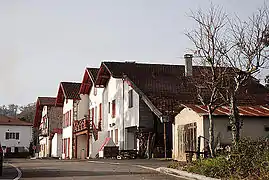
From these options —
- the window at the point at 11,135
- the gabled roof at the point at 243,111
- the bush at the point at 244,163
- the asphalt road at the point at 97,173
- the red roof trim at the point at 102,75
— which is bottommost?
the asphalt road at the point at 97,173

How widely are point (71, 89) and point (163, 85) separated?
783 inches

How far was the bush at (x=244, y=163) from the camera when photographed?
14617mm

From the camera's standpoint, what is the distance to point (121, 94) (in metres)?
42.0

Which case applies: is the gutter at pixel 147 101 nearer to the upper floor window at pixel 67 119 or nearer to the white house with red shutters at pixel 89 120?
the white house with red shutters at pixel 89 120

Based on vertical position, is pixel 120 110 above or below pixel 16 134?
above

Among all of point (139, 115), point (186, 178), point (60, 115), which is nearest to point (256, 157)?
point (186, 178)

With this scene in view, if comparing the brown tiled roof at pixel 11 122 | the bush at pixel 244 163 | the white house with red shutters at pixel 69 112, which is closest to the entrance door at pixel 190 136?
the bush at pixel 244 163

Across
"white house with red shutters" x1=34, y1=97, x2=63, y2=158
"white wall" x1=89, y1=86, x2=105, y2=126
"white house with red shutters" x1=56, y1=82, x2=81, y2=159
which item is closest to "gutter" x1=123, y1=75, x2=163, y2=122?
"white wall" x1=89, y1=86, x2=105, y2=126

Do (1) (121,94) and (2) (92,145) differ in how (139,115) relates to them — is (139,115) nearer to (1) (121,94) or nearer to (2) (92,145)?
(1) (121,94)

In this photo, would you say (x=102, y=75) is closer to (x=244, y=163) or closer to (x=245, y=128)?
(x=245, y=128)

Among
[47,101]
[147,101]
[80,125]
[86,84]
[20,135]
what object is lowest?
[80,125]

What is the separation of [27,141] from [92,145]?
161ft

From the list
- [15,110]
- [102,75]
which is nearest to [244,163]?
[102,75]

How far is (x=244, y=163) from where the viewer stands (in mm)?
15562
